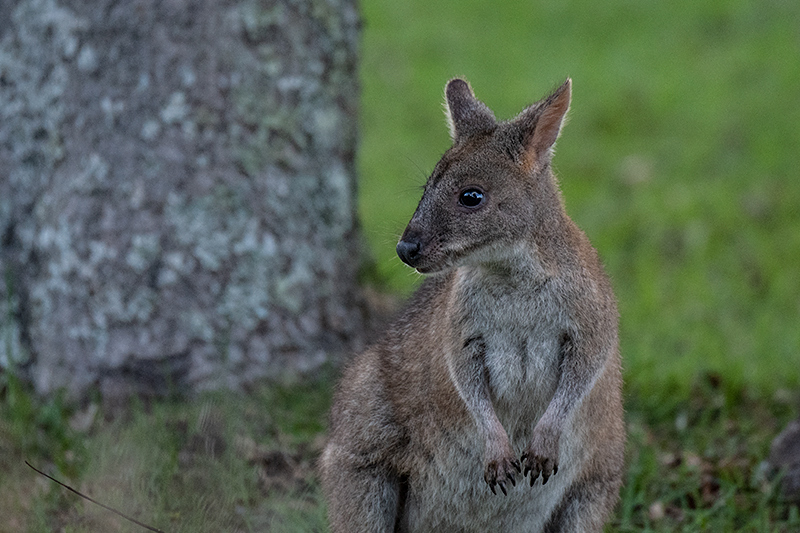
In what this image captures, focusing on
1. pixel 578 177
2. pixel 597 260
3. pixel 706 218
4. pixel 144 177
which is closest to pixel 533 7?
pixel 578 177

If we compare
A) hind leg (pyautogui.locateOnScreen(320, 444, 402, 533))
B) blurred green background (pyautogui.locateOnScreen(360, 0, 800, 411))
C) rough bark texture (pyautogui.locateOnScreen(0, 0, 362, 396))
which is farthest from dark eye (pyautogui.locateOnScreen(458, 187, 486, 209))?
blurred green background (pyautogui.locateOnScreen(360, 0, 800, 411))

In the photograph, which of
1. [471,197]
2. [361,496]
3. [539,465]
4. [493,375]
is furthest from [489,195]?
[361,496]

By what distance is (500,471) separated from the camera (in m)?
3.53

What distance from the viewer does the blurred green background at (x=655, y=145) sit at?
6738mm

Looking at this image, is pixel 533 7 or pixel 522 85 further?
pixel 533 7

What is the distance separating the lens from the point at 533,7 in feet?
39.5

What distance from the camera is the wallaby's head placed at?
138 inches

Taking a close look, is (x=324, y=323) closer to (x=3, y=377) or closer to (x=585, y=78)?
(x=3, y=377)

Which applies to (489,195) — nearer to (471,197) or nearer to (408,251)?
(471,197)

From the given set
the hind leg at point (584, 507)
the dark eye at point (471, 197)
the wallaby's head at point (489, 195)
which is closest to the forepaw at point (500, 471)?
the hind leg at point (584, 507)

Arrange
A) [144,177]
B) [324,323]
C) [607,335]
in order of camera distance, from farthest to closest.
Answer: [324,323], [144,177], [607,335]

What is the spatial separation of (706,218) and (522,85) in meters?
2.52

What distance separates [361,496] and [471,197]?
3.54ft

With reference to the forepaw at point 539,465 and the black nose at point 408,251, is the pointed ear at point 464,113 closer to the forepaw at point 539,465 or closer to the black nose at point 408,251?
the black nose at point 408,251
